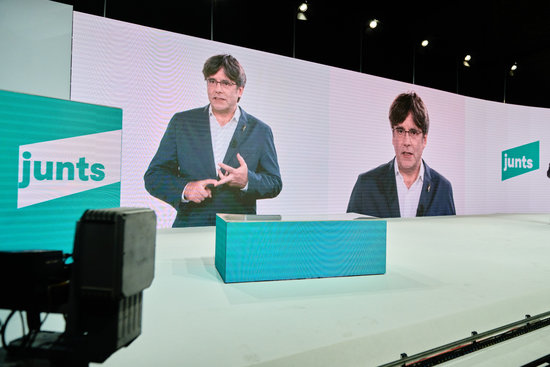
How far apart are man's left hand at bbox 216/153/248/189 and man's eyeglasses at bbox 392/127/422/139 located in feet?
12.1

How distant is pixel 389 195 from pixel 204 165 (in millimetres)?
4122

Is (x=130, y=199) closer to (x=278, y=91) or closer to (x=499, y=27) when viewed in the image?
(x=278, y=91)

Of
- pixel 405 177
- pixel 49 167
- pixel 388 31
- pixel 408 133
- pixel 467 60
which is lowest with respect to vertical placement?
pixel 49 167

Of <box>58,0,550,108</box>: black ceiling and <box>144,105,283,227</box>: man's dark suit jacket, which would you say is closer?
<box>144,105,283,227</box>: man's dark suit jacket

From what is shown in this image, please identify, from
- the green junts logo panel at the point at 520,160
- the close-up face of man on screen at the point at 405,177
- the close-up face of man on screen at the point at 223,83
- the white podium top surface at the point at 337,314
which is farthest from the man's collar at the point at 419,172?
the white podium top surface at the point at 337,314

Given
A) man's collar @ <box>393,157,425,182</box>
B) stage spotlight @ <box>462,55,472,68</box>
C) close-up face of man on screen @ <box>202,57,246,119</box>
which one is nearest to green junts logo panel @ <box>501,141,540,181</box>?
stage spotlight @ <box>462,55,472,68</box>

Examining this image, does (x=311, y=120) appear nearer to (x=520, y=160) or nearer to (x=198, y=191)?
(x=198, y=191)

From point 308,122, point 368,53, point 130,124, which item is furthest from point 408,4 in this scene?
point 130,124

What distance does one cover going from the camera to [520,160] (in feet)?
29.2

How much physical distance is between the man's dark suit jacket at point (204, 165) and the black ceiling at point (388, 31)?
1.62 meters

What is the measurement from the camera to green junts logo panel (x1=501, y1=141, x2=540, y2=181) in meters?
8.70

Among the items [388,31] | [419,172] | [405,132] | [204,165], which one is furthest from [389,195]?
[204,165]

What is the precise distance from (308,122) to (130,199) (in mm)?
3440

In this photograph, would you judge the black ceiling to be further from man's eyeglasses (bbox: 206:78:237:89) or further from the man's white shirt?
the man's white shirt
